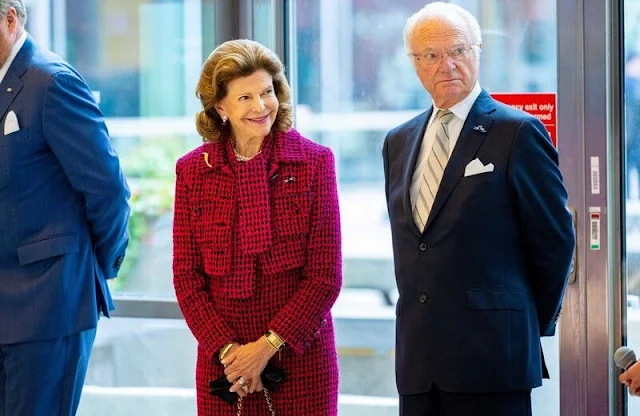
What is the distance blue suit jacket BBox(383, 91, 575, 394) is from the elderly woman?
279 millimetres

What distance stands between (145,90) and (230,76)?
4.74 ft

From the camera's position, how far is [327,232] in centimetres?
275

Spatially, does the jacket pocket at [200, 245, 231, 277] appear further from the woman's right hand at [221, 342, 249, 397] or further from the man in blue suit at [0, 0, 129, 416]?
the man in blue suit at [0, 0, 129, 416]

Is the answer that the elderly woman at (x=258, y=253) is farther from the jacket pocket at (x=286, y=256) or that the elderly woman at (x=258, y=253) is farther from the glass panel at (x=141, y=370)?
the glass panel at (x=141, y=370)

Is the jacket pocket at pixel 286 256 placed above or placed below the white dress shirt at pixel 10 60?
below

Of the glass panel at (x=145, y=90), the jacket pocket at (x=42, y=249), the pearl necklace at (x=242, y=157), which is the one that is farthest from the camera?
the glass panel at (x=145, y=90)

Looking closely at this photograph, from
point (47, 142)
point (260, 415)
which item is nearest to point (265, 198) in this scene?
point (260, 415)

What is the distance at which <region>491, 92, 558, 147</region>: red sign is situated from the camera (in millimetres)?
3535

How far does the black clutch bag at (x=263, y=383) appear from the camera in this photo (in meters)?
2.68

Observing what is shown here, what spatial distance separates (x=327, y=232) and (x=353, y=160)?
1.17 m

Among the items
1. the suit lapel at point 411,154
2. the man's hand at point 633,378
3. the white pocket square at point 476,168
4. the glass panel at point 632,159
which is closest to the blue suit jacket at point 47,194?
the suit lapel at point 411,154

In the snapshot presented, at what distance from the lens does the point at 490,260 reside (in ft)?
8.50

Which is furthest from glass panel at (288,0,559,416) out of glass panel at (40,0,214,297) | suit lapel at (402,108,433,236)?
suit lapel at (402,108,433,236)

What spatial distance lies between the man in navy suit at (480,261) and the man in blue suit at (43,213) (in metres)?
1.05
